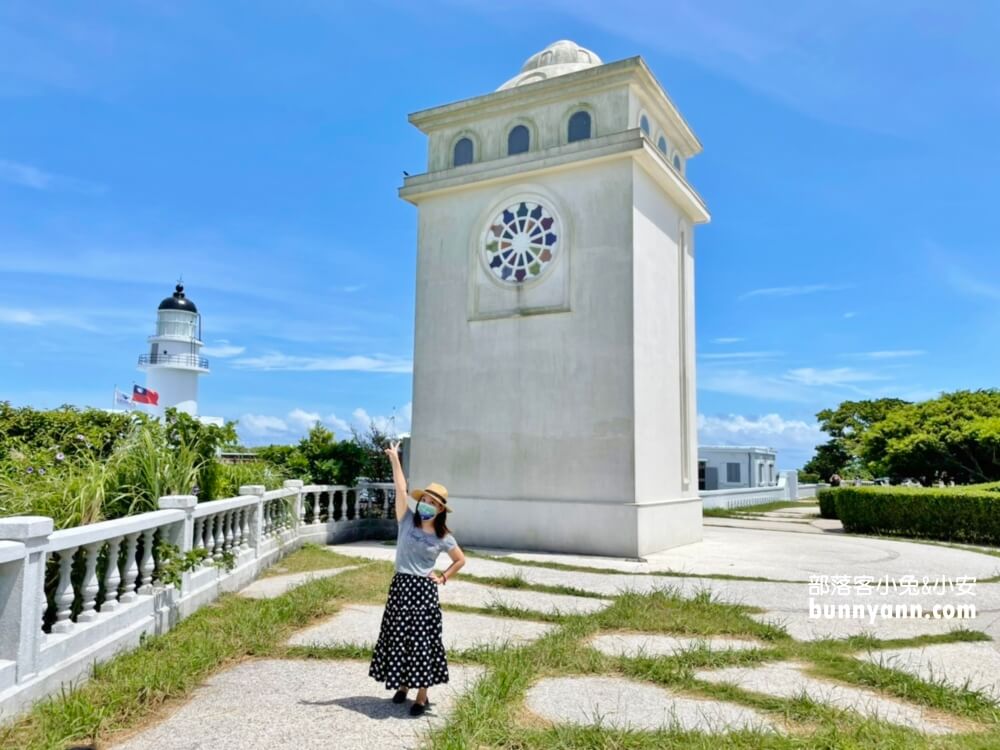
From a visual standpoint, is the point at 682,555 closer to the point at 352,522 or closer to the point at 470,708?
the point at 352,522

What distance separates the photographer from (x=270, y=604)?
24.6 ft

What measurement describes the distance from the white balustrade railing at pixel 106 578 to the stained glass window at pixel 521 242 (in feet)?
20.8

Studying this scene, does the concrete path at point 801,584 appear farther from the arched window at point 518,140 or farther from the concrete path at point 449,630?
the arched window at point 518,140

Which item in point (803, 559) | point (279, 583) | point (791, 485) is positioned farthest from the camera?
point (791, 485)

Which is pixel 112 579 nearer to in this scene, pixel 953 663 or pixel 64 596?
pixel 64 596

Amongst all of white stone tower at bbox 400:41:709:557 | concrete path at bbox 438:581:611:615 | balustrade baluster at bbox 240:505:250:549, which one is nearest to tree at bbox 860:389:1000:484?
white stone tower at bbox 400:41:709:557

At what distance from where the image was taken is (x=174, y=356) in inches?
1860

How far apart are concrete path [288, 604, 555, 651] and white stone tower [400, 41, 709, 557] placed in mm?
5401

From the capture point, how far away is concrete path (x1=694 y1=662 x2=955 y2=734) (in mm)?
4559

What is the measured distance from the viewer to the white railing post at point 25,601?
4.37m

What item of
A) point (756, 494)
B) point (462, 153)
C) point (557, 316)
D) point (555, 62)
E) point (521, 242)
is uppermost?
point (555, 62)

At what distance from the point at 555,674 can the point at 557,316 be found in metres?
8.66

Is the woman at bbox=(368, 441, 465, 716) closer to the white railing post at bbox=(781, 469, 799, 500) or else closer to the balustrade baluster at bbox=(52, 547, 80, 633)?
the balustrade baluster at bbox=(52, 547, 80, 633)

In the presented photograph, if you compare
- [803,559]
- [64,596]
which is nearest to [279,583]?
[64,596]
